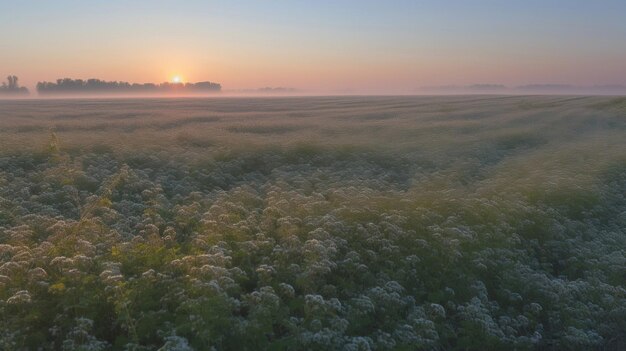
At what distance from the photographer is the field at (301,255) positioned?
8.30 m

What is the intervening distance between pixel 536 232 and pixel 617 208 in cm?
572

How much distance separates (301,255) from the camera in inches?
440

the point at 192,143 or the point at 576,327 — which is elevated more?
the point at 192,143

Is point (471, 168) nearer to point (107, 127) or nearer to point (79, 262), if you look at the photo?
point (79, 262)

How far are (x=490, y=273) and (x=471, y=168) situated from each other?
42.6 feet

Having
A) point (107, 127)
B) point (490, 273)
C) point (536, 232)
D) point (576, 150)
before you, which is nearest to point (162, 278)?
point (490, 273)

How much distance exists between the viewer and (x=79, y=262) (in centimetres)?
915

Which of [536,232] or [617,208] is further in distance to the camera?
[617,208]

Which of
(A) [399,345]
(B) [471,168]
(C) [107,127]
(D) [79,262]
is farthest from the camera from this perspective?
(C) [107,127]

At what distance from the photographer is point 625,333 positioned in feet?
32.4

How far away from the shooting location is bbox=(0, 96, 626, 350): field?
27.2ft

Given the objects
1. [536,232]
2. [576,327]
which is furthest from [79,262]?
[536,232]

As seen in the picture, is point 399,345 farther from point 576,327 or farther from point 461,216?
point 461,216

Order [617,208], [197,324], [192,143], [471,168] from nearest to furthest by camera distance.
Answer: [197,324] < [617,208] < [471,168] < [192,143]
